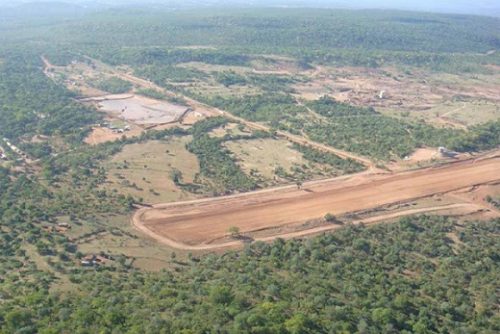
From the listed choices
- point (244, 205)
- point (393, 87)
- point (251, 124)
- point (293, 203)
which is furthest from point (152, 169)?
point (393, 87)

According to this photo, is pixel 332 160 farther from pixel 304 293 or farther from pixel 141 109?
pixel 141 109

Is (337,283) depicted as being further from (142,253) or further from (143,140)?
(143,140)

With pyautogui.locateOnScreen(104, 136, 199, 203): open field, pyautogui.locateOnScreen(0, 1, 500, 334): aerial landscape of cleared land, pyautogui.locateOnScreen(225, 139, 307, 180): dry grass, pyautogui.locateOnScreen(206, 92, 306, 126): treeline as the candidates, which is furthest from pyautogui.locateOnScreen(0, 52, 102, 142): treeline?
pyautogui.locateOnScreen(225, 139, 307, 180): dry grass

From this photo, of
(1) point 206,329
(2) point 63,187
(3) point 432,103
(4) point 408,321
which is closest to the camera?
(1) point 206,329

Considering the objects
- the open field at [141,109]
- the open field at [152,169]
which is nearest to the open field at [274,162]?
A: the open field at [152,169]

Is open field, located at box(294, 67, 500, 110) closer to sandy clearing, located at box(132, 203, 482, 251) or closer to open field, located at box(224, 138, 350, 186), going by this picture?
open field, located at box(224, 138, 350, 186)

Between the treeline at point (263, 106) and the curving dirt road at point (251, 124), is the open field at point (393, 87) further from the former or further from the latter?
the curving dirt road at point (251, 124)

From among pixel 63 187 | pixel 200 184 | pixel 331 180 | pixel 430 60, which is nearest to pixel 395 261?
pixel 331 180
